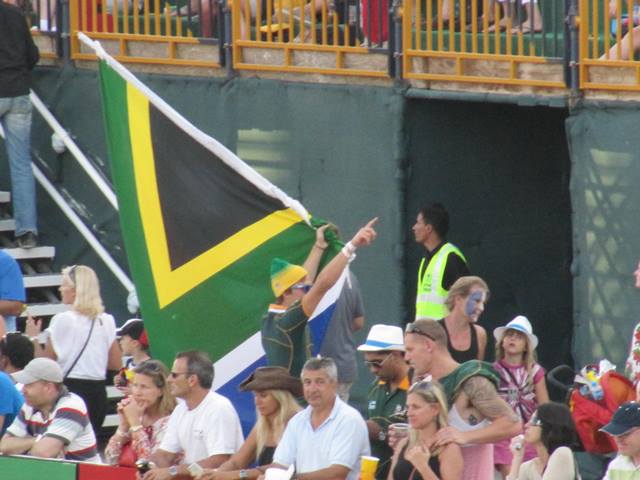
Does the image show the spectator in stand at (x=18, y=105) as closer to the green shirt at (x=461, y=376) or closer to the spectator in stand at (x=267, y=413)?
the spectator in stand at (x=267, y=413)

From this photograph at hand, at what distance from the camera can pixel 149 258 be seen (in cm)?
1260

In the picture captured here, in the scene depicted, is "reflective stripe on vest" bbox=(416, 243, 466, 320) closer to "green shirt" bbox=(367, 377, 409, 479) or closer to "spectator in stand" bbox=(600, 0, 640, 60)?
"spectator in stand" bbox=(600, 0, 640, 60)

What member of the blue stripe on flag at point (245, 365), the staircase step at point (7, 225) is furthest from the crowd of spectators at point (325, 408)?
the staircase step at point (7, 225)

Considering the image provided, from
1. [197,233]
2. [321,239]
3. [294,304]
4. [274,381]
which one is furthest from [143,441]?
[197,233]

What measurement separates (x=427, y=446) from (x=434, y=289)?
3.81 meters

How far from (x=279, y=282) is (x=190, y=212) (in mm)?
1545

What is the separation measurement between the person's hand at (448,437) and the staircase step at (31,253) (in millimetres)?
6737

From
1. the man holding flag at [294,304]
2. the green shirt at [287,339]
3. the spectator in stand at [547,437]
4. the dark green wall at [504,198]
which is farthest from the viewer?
the dark green wall at [504,198]

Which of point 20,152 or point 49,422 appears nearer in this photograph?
point 49,422

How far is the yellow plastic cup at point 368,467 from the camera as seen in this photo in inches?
378

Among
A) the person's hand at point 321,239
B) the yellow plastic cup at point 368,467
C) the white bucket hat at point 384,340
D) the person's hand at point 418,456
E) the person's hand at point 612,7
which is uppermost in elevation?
the person's hand at point 612,7

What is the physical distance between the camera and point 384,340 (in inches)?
431

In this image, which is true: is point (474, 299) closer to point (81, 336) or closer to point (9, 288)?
point (81, 336)

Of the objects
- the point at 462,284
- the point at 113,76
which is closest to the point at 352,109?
the point at 113,76
